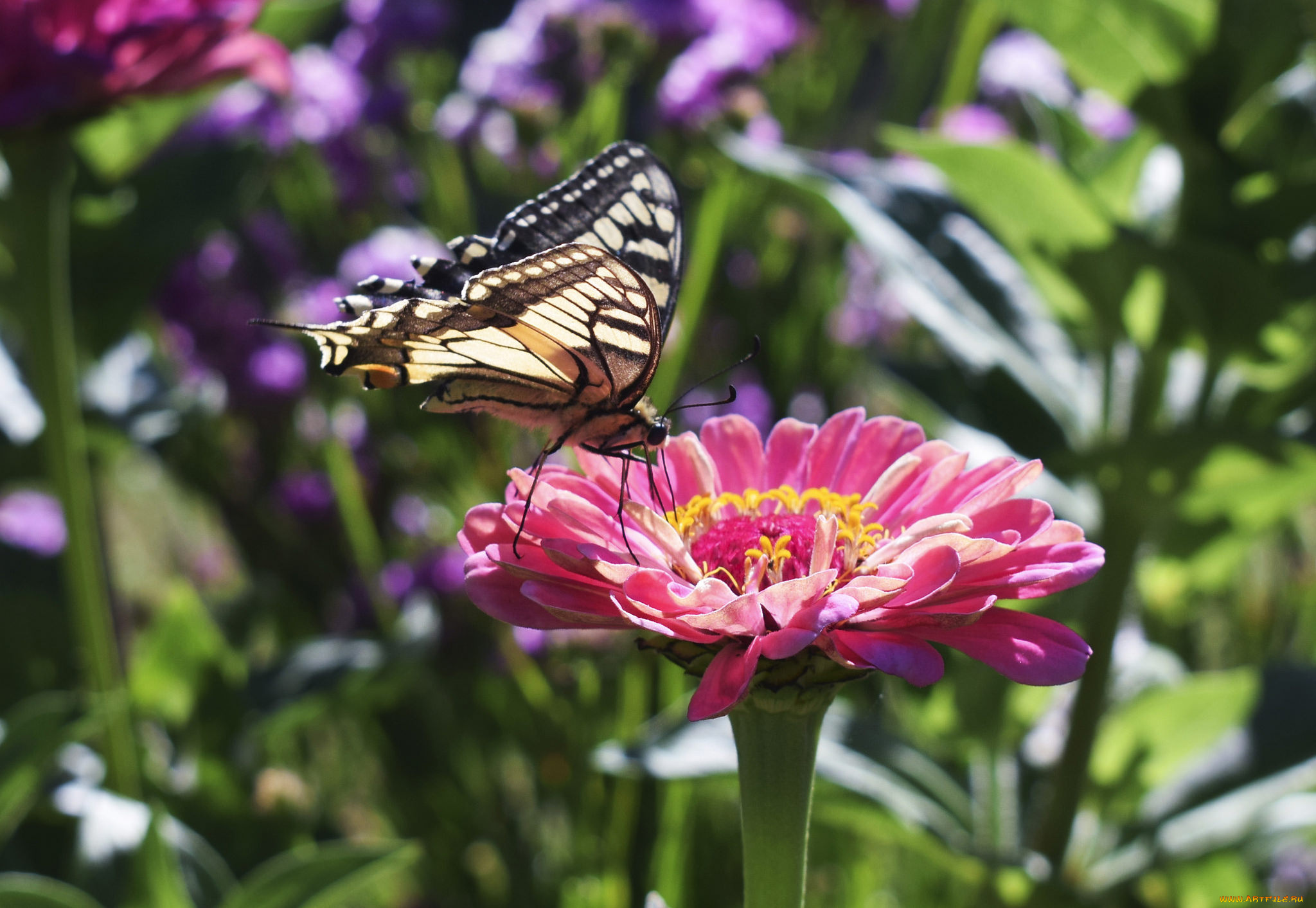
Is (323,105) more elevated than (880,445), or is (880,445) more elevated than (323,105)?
(323,105)

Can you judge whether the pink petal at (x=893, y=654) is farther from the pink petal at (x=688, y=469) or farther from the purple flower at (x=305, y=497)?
the purple flower at (x=305, y=497)

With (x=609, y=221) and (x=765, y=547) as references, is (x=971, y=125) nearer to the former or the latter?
(x=609, y=221)

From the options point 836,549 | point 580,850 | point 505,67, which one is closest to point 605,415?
point 836,549

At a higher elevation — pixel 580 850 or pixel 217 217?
pixel 217 217

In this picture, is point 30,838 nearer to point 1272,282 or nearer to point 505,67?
point 505,67

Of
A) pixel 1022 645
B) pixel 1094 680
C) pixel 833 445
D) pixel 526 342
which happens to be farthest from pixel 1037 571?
pixel 1094 680

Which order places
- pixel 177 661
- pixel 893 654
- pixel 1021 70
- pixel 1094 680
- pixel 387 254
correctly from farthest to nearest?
1. pixel 1021 70
2. pixel 387 254
3. pixel 177 661
4. pixel 1094 680
5. pixel 893 654
